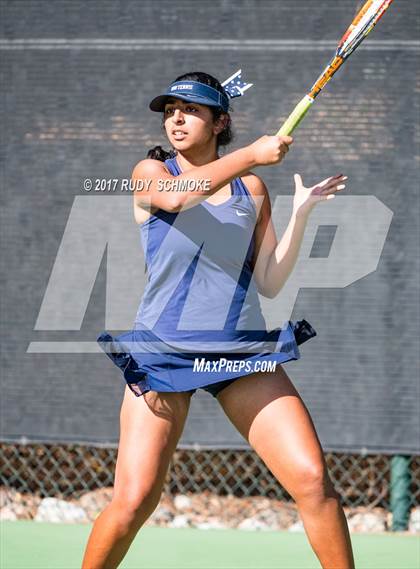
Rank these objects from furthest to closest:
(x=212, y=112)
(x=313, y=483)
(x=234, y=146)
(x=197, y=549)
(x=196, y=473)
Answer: (x=196, y=473) < (x=234, y=146) < (x=197, y=549) < (x=212, y=112) < (x=313, y=483)

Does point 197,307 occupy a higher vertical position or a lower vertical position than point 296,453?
higher

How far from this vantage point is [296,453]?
9.95 feet

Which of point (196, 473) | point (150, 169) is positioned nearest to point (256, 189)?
point (150, 169)

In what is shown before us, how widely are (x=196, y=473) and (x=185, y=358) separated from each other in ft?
7.75

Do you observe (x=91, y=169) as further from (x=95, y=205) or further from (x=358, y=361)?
(x=358, y=361)

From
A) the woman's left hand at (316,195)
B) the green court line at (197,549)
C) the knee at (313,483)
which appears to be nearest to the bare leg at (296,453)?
the knee at (313,483)

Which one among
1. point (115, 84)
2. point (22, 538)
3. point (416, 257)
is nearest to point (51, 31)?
point (115, 84)

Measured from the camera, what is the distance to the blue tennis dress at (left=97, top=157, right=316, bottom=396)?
3164 millimetres

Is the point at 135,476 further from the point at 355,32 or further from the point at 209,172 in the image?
the point at 355,32

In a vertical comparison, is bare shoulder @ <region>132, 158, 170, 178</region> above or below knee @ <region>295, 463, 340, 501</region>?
above

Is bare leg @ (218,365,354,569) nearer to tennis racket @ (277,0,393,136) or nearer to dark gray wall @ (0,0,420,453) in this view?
tennis racket @ (277,0,393,136)

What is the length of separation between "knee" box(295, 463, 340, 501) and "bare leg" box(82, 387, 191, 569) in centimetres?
38

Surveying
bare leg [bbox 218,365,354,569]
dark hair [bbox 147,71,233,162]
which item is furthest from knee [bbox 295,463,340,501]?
dark hair [bbox 147,71,233,162]

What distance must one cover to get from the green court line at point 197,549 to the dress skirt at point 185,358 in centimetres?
152
